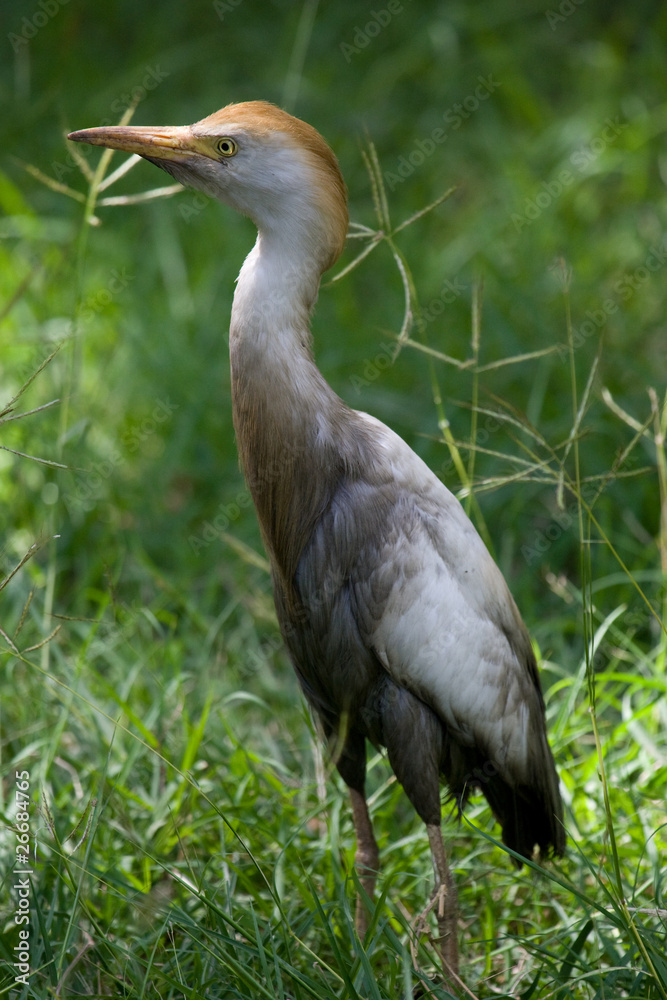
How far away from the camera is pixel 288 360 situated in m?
2.01

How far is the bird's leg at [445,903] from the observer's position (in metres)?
2.12

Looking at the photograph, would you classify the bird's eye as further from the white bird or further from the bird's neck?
the bird's neck

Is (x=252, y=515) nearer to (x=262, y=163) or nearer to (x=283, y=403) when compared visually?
(x=283, y=403)

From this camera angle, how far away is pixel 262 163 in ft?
6.38

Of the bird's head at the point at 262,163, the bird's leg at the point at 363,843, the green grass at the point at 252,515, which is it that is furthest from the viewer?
the bird's leg at the point at 363,843

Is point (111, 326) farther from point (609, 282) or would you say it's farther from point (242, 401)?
point (242, 401)

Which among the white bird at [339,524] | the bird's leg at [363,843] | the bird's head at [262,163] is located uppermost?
the bird's head at [262,163]

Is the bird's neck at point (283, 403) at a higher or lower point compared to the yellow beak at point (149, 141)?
lower

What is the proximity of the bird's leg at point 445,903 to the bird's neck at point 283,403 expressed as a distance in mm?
698

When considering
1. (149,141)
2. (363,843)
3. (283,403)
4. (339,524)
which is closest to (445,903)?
(363,843)

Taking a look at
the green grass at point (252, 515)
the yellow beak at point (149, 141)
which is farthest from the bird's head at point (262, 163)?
the green grass at point (252, 515)

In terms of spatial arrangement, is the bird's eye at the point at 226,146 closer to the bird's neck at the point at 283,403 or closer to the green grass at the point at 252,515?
the bird's neck at the point at 283,403

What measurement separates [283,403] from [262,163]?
1.65 ft

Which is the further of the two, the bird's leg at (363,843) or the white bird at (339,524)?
the bird's leg at (363,843)
